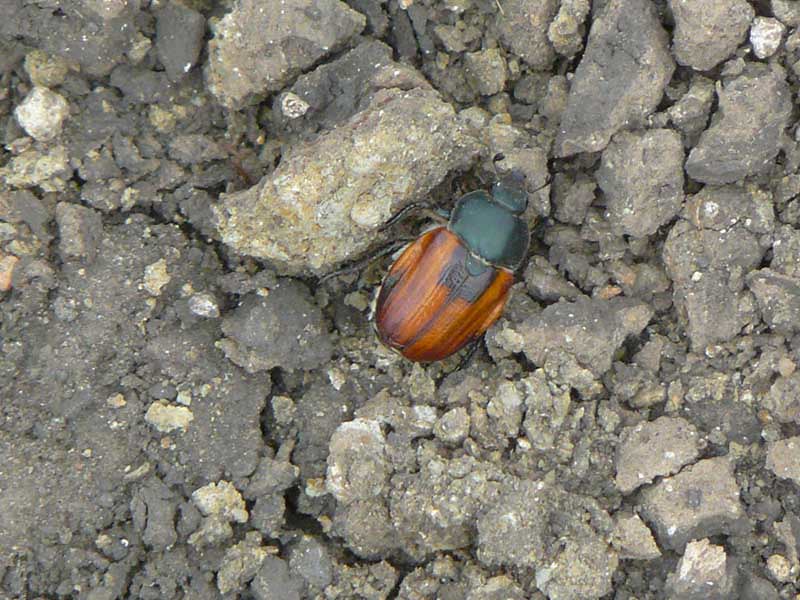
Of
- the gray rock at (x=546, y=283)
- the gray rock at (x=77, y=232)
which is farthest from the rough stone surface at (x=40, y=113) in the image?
the gray rock at (x=546, y=283)

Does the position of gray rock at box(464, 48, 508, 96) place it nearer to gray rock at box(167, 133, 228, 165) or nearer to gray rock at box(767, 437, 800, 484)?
gray rock at box(167, 133, 228, 165)

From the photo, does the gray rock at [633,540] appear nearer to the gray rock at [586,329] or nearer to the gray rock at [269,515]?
the gray rock at [586,329]

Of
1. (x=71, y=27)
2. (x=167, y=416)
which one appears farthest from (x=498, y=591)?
(x=71, y=27)

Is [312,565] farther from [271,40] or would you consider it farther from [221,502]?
[271,40]

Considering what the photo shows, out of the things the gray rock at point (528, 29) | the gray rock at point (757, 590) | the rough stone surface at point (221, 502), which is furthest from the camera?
the gray rock at point (528, 29)

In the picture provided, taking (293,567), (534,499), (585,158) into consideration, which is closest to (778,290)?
(585,158)

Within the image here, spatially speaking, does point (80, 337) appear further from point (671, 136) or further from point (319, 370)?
point (671, 136)
